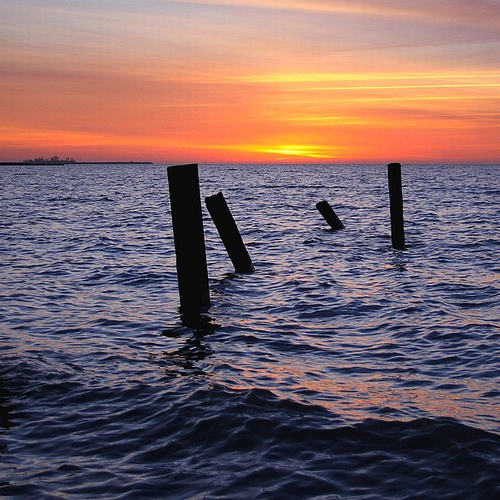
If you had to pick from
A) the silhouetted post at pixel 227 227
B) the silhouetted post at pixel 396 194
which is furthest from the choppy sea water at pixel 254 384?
the silhouetted post at pixel 396 194

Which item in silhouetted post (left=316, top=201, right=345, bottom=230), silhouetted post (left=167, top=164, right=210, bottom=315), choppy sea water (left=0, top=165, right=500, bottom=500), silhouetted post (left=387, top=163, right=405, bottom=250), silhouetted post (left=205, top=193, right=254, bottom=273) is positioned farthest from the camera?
silhouetted post (left=316, top=201, right=345, bottom=230)

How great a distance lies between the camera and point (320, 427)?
17.6 ft

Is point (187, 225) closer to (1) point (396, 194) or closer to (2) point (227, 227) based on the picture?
(2) point (227, 227)

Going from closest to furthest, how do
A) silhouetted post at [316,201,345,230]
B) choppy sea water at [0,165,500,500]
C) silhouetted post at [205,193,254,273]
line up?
choppy sea water at [0,165,500,500] < silhouetted post at [205,193,254,273] < silhouetted post at [316,201,345,230]

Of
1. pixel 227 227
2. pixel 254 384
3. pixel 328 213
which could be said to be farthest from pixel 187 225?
pixel 328 213

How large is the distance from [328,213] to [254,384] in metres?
16.4

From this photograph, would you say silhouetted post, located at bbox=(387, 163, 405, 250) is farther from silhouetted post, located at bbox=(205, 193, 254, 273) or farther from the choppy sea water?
silhouetted post, located at bbox=(205, 193, 254, 273)

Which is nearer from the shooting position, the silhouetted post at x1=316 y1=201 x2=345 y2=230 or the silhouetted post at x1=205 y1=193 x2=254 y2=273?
the silhouetted post at x1=205 y1=193 x2=254 y2=273

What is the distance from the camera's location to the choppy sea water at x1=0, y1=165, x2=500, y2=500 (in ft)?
14.9

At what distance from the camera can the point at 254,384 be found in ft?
21.2

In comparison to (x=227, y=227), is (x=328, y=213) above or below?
below

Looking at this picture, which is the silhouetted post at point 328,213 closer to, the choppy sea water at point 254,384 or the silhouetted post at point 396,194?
the silhouetted post at point 396,194

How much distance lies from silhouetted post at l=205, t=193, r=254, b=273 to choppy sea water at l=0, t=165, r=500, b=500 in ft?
1.70

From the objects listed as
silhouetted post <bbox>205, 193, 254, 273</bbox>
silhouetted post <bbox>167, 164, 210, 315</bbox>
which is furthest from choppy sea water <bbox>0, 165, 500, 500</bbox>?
silhouetted post <bbox>167, 164, 210, 315</bbox>
